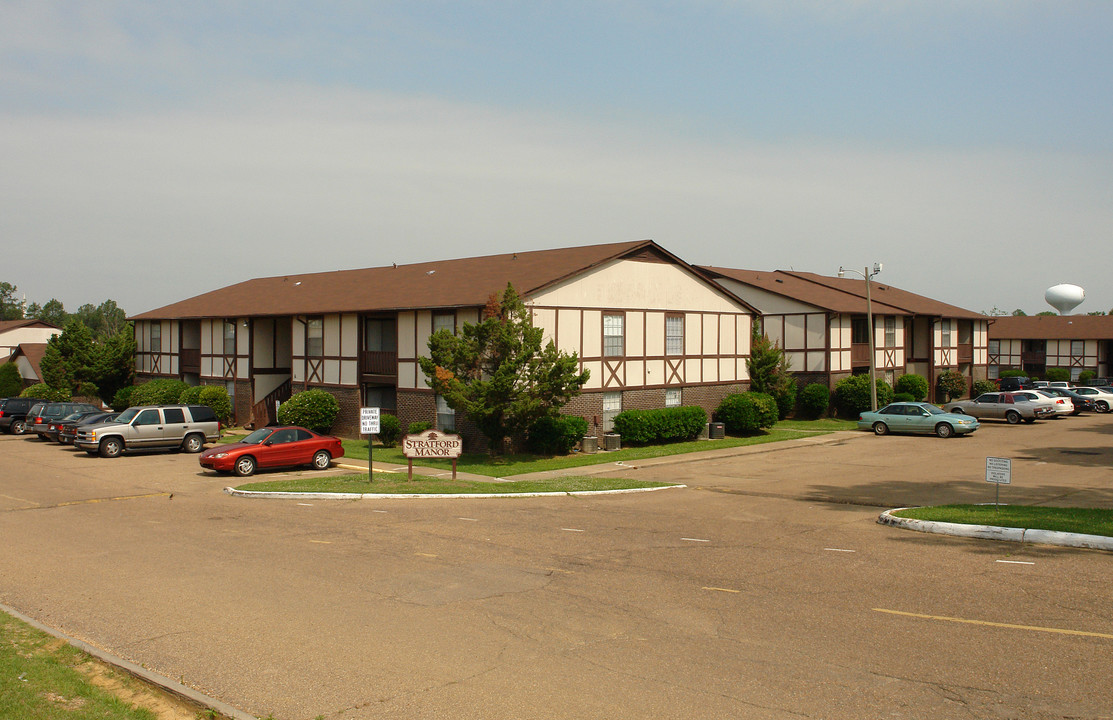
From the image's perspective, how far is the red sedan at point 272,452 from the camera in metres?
25.1

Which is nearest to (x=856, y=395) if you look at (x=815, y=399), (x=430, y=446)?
(x=815, y=399)

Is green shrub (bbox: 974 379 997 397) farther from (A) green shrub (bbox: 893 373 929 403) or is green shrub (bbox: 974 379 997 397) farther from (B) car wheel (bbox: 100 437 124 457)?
(B) car wheel (bbox: 100 437 124 457)

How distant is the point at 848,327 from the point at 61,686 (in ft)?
145

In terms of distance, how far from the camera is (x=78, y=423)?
3319 cm

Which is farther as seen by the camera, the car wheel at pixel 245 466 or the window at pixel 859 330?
the window at pixel 859 330

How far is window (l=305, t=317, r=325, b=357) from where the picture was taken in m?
37.2

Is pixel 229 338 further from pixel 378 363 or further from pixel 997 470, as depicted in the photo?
pixel 997 470

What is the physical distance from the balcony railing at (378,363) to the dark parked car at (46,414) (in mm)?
11975

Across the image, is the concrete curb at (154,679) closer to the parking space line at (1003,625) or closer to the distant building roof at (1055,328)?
the parking space line at (1003,625)

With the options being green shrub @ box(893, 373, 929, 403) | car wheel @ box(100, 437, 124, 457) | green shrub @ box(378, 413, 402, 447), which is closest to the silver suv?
car wheel @ box(100, 437, 124, 457)

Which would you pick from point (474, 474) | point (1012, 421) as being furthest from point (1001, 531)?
point (1012, 421)

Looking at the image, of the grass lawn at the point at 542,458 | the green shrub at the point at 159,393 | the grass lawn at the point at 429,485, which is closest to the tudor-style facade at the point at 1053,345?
the grass lawn at the point at 542,458

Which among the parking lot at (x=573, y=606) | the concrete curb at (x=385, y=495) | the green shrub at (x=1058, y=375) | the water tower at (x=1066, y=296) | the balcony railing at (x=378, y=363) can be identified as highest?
the water tower at (x=1066, y=296)

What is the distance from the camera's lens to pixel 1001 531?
14.4 metres
